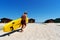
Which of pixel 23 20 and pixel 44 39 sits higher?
pixel 23 20

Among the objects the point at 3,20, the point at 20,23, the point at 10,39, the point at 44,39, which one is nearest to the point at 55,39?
the point at 44,39

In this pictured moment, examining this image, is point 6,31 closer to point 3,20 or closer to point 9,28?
point 9,28

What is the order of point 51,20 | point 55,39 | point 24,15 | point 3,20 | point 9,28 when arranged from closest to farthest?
1. point 55,39
2. point 24,15
3. point 9,28
4. point 3,20
5. point 51,20

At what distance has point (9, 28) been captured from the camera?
1089cm

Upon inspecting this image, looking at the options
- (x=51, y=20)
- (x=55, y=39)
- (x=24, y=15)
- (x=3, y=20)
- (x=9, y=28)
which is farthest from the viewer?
(x=51, y=20)

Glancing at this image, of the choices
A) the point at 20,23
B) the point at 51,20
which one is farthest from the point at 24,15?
the point at 51,20

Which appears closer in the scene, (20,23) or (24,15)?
(24,15)

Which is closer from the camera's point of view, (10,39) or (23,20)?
(10,39)

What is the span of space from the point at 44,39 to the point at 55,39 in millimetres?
610

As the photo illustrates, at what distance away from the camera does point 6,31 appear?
36.3 feet

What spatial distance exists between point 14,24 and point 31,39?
11.0 feet

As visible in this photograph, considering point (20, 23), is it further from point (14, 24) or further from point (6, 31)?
point (6, 31)

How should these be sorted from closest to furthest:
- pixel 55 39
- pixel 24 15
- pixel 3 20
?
pixel 55 39 < pixel 24 15 < pixel 3 20

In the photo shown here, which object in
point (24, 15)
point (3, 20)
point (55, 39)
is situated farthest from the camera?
point (3, 20)
